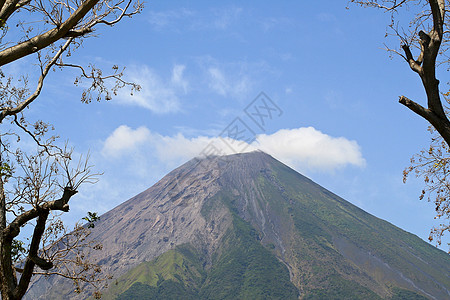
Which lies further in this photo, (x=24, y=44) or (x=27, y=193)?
(x=27, y=193)

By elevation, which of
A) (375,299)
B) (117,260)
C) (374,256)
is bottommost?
(375,299)

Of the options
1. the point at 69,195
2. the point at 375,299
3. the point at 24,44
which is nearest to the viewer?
the point at 24,44

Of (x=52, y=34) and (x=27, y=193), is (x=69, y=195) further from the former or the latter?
(x=52, y=34)

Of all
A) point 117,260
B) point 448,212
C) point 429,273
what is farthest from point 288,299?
point 448,212

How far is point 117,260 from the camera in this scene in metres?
197

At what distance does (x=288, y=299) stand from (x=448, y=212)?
533 feet

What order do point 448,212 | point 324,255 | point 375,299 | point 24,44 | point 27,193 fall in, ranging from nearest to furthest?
1. point 24,44
2. point 27,193
3. point 448,212
4. point 375,299
5. point 324,255

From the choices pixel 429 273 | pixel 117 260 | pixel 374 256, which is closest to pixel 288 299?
pixel 374 256

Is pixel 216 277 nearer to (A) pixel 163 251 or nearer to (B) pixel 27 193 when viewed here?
(A) pixel 163 251

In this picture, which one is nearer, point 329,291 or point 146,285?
point 329,291

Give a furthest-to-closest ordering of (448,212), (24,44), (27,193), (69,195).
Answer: (448,212) < (27,193) < (69,195) < (24,44)

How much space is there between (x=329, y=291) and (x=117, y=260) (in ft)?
309

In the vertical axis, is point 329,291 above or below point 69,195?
below

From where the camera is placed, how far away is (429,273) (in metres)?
181
